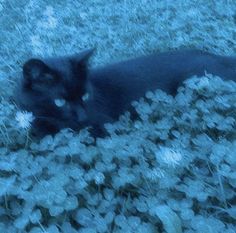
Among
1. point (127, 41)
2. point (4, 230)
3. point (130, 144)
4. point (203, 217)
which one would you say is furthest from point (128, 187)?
point (127, 41)

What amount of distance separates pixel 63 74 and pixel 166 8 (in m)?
2.27

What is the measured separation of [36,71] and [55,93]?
18 cm

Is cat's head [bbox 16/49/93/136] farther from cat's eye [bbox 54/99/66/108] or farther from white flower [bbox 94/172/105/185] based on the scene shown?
white flower [bbox 94/172/105/185]

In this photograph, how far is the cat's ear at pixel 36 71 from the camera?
2.72 metres

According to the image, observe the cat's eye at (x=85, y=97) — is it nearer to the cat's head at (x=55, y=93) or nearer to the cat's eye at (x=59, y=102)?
the cat's head at (x=55, y=93)

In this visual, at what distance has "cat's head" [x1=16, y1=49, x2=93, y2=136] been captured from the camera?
282 centimetres

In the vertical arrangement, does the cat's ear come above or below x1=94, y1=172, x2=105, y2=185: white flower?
above

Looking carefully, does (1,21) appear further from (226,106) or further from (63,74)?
(226,106)

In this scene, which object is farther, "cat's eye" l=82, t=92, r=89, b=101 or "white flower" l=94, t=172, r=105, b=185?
"cat's eye" l=82, t=92, r=89, b=101

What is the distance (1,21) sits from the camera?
495 centimetres

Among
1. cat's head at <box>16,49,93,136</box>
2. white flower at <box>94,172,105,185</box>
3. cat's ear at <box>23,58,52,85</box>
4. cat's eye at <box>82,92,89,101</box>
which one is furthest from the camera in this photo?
cat's eye at <box>82,92,89,101</box>

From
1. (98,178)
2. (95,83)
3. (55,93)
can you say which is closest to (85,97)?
(55,93)

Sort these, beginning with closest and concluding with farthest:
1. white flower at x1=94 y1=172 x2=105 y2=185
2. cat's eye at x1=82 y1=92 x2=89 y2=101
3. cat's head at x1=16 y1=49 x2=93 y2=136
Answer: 1. white flower at x1=94 y1=172 x2=105 y2=185
2. cat's head at x1=16 y1=49 x2=93 y2=136
3. cat's eye at x1=82 y1=92 x2=89 y2=101

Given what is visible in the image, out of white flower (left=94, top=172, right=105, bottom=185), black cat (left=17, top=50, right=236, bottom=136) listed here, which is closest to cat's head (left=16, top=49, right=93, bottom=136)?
black cat (left=17, top=50, right=236, bottom=136)
